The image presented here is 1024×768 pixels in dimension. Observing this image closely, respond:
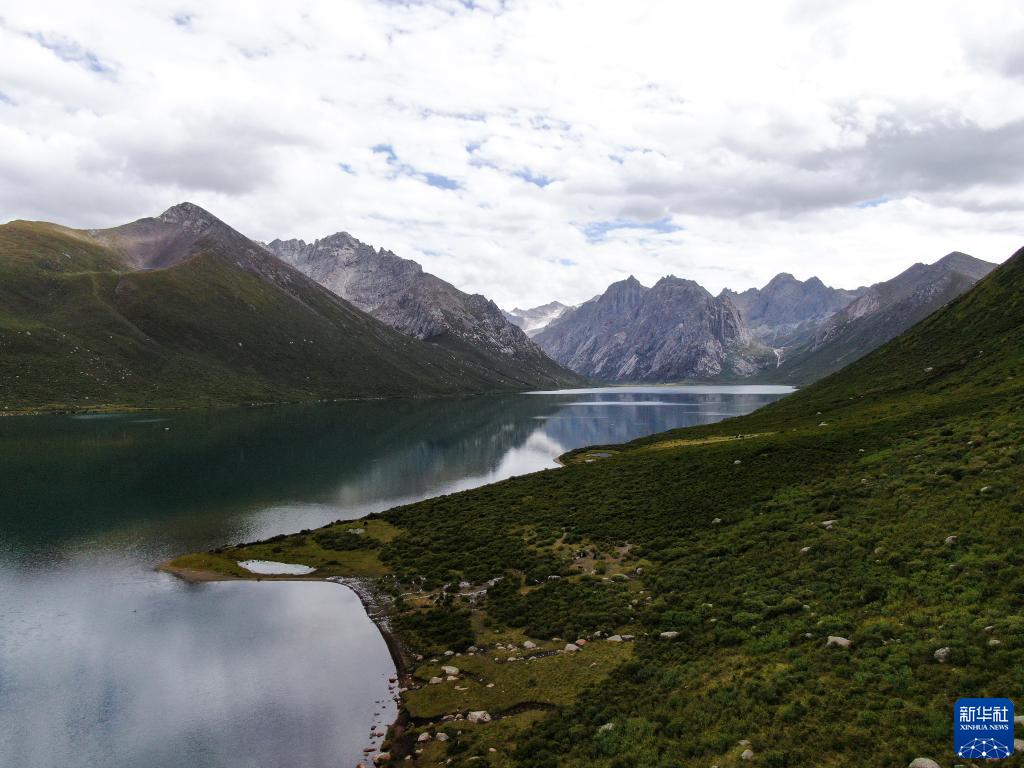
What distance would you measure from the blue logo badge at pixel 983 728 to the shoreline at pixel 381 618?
20593mm

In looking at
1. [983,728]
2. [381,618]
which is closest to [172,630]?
[381,618]

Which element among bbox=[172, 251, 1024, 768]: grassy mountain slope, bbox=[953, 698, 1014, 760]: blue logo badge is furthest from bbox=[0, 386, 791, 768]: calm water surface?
bbox=[953, 698, 1014, 760]: blue logo badge

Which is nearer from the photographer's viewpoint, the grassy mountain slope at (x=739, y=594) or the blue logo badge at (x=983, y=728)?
the blue logo badge at (x=983, y=728)

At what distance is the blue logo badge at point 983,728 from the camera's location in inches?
590

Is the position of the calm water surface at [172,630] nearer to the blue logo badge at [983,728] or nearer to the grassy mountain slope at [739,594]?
the grassy mountain slope at [739,594]

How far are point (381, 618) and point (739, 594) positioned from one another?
80.5 ft

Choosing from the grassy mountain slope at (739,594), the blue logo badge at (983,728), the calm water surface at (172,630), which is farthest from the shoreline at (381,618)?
the blue logo badge at (983,728)

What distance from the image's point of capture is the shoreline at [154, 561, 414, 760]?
86.8 ft

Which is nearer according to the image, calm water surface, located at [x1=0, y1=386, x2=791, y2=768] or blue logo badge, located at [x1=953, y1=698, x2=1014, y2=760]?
blue logo badge, located at [x1=953, y1=698, x2=1014, y2=760]

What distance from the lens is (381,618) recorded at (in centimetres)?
4081

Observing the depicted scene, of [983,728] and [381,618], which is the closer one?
[983,728]

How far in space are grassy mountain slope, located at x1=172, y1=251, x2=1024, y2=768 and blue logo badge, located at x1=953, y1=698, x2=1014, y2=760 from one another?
0.51 metres

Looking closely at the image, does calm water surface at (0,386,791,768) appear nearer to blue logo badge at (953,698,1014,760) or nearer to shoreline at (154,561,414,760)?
shoreline at (154,561,414,760)

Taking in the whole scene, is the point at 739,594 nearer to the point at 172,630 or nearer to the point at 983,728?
the point at 983,728
